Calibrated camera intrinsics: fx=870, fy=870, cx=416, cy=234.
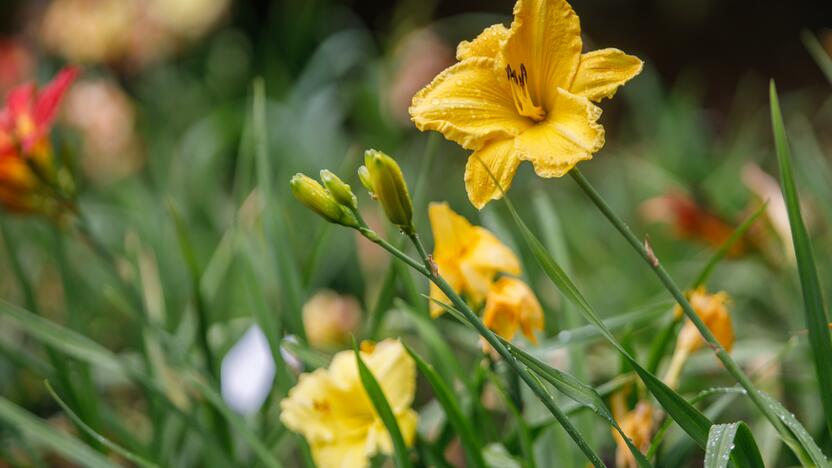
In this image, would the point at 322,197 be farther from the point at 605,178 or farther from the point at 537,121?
the point at 605,178

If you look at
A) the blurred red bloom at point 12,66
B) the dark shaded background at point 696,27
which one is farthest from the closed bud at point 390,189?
the dark shaded background at point 696,27

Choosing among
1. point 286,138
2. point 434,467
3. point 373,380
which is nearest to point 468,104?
point 373,380

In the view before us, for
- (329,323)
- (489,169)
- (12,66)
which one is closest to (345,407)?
(489,169)

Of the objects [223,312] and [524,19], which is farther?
[223,312]

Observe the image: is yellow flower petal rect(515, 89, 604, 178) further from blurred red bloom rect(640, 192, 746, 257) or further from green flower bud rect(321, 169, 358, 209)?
blurred red bloom rect(640, 192, 746, 257)

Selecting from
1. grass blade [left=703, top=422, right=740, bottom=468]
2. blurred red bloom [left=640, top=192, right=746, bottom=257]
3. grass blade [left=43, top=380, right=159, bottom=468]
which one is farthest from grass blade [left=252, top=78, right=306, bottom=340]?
blurred red bloom [left=640, top=192, right=746, bottom=257]

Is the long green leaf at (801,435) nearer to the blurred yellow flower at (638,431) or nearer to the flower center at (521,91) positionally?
the blurred yellow flower at (638,431)
